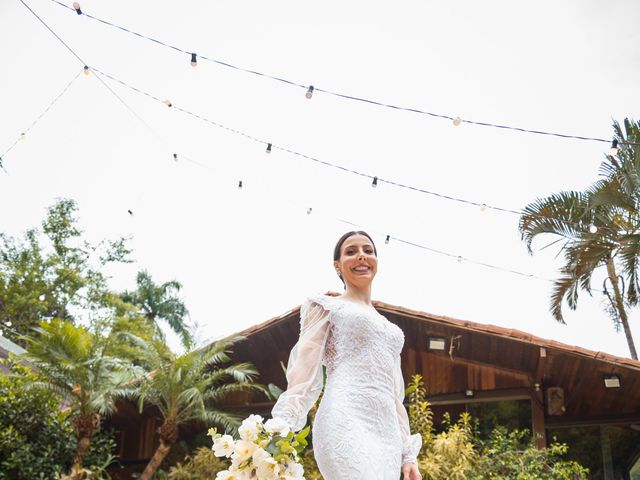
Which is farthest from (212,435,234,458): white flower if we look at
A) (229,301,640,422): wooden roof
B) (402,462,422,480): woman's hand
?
(229,301,640,422): wooden roof

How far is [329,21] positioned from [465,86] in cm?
227

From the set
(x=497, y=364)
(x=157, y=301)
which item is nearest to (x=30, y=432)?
(x=497, y=364)

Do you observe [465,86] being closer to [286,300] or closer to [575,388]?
[575,388]

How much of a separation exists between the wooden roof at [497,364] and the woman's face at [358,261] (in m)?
4.69

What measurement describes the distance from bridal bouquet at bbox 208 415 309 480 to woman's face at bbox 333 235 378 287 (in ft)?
2.51

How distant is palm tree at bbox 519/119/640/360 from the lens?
8.70 m

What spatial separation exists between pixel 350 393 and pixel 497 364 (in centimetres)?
615

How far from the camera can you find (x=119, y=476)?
370 inches

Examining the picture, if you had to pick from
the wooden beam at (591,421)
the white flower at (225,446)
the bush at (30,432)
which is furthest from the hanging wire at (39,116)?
the wooden beam at (591,421)

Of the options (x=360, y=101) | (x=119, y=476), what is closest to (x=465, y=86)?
(x=360, y=101)

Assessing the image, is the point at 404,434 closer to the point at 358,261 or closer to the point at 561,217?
the point at 358,261

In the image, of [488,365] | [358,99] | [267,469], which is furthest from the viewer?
[488,365]

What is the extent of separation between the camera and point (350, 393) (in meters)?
2.06

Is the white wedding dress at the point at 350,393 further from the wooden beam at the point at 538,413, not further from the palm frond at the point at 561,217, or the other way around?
the palm frond at the point at 561,217
